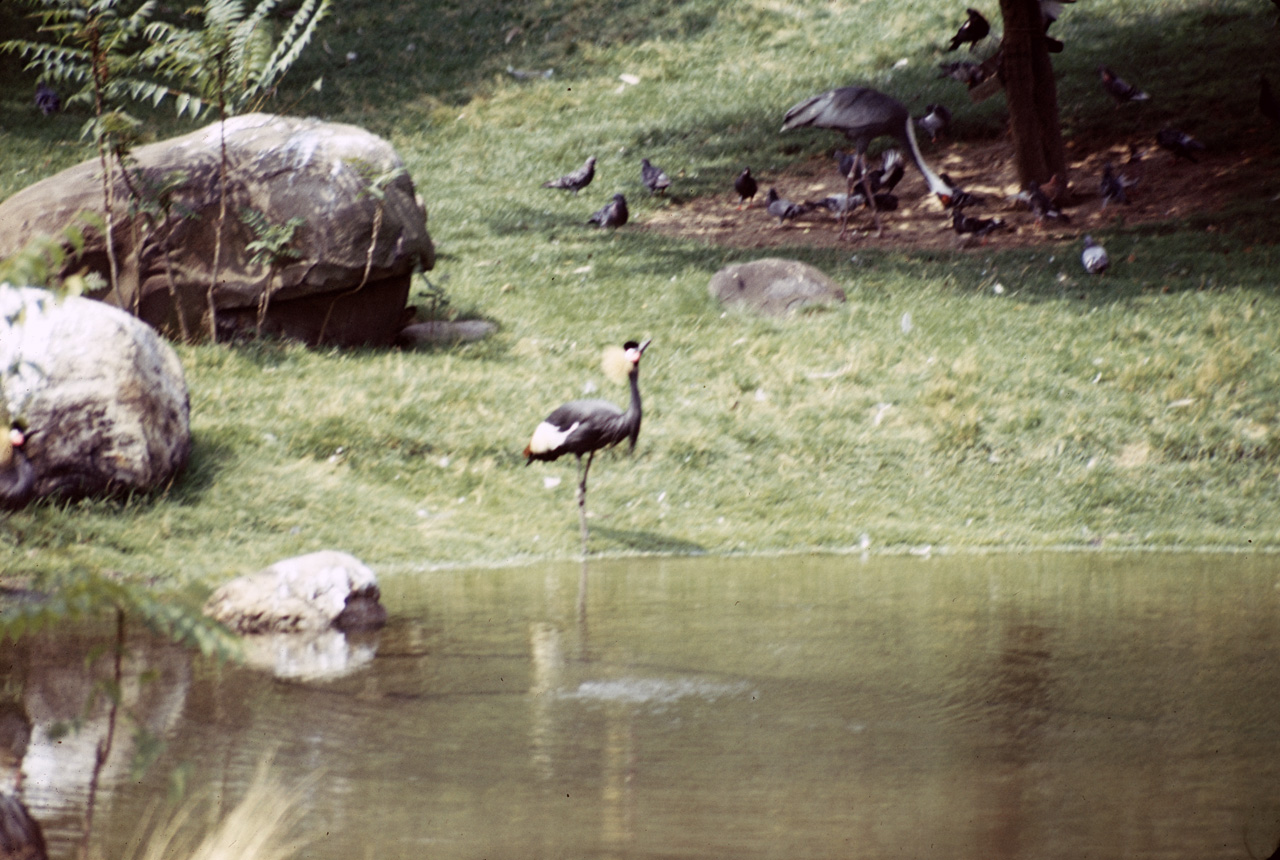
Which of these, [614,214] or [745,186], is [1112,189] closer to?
[745,186]

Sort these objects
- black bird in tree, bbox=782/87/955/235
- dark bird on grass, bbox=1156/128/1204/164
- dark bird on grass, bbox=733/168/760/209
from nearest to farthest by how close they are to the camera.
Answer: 1. black bird in tree, bbox=782/87/955/235
2. dark bird on grass, bbox=1156/128/1204/164
3. dark bird on grass, bbox=733/168/760/209

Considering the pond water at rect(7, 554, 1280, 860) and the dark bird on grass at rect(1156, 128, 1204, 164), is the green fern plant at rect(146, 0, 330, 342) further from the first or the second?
the dark bird on grass at rect(1156, 128, 1204, 164)

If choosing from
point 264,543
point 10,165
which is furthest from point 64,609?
point 10,165

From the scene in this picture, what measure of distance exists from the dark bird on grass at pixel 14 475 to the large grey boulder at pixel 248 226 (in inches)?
129

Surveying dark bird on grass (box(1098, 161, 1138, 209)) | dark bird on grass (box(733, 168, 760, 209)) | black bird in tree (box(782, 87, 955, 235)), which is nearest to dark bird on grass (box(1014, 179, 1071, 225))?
dark bird on grass (box(1098, 161, 1138, 209))

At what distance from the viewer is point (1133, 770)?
523 centimetres

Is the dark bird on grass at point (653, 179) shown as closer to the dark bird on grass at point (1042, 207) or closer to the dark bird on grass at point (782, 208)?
the dark bird on grass at point (782, 208)

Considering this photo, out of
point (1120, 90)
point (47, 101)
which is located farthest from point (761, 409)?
point (47, 101)

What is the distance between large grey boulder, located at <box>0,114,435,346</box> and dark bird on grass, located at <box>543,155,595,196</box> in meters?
6.49

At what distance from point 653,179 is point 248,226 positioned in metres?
7.67

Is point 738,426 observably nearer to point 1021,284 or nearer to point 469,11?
point 1021,284

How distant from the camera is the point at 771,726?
586cm

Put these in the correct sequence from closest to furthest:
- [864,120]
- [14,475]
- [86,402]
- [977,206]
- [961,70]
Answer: [14,475] < [86,402] < [864,120] < [977,206] < [961,70]

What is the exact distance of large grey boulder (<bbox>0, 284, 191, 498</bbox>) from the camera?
939 centimetres
